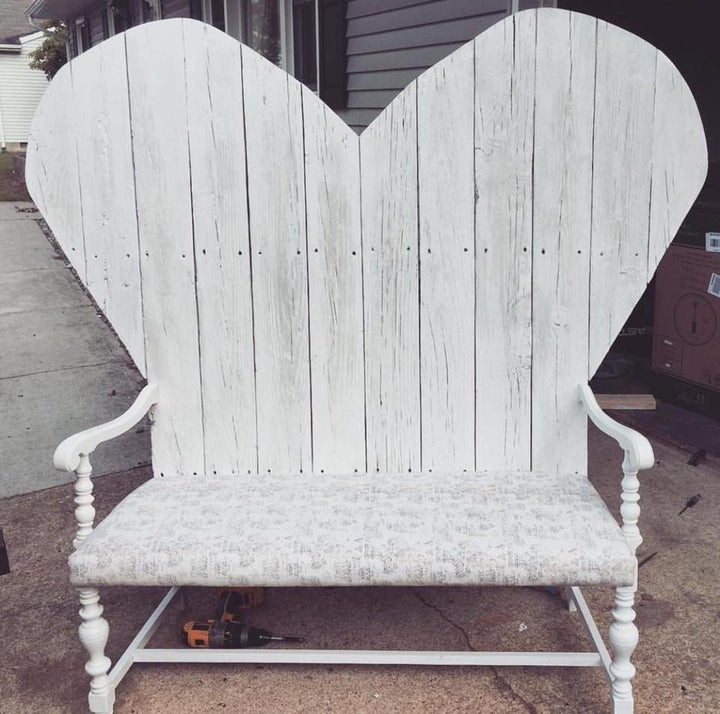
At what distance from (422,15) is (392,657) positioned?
4255 millimetres

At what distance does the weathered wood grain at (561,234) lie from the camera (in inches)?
96.4

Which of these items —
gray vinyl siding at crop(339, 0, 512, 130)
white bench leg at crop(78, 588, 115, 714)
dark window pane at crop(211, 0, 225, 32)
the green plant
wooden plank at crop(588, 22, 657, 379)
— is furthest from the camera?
the green plant

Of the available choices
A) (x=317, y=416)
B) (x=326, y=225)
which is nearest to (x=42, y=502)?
(x=317, y=416)

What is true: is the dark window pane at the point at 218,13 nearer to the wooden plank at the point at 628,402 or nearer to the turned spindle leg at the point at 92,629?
the wooden plank at the point at 628,402

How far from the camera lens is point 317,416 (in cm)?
266

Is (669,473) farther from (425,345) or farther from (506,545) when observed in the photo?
(506,545)

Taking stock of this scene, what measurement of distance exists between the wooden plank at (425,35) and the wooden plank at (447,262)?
7.59 ft

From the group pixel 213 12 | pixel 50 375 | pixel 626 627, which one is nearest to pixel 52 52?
pixel 213 12

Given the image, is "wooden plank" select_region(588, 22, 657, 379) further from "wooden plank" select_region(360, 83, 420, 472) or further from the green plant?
the green plant

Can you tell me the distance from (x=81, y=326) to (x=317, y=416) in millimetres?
3950

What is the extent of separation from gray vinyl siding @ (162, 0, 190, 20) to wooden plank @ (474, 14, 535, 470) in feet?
24.2

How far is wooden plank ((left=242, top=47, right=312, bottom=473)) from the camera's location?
2547 millimetres

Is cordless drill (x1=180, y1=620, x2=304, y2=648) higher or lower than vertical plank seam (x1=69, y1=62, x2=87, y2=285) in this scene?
lower

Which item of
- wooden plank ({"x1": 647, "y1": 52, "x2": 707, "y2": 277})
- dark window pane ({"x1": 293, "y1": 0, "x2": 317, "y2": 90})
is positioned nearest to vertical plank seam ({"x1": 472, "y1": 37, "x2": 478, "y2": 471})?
wooden plank ({"x1": 647, "y1": 52, "x2": 707, "y2": 277})
